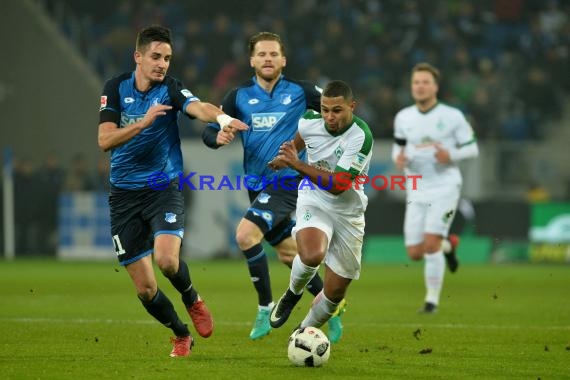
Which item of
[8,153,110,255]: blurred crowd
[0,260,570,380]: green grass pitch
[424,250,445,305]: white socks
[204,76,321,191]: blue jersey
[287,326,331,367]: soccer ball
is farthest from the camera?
[8,153,110,255]: blurred crowd

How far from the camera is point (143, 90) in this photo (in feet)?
26.8

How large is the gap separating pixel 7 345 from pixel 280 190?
2.67 meters

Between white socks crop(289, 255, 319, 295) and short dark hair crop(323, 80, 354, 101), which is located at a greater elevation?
short dark hair crop(323, 80, 354, 101)

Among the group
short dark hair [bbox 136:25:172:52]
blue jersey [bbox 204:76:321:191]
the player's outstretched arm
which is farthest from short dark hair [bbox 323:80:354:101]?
blue jersey [bbox 204:76:321:191]

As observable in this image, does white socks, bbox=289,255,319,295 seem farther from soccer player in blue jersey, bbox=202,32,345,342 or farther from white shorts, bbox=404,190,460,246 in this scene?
white shorts, bbox=404,190,460,246

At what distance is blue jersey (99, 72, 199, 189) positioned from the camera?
809 cm

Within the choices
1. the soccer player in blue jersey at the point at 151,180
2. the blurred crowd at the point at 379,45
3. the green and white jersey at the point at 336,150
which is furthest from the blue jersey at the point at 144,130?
the blurred crowd at the point at 379,45

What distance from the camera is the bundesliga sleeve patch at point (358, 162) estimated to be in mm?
8109

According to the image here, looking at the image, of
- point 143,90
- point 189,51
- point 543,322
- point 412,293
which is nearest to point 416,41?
point 189,51

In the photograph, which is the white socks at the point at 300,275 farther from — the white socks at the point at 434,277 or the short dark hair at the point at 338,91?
the white socks at the point at 434,277

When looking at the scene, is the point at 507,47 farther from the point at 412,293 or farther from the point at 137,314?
the point at 137,314

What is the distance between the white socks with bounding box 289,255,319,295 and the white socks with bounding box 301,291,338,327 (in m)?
0.22

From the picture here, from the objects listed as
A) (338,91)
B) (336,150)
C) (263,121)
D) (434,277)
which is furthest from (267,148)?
(434,277)

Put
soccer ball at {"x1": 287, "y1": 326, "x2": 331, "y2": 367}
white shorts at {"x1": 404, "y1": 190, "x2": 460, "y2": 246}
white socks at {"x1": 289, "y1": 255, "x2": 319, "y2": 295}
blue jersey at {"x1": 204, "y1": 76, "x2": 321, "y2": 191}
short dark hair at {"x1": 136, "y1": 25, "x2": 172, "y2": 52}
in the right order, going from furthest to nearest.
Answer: white shorts at {"x1": 404, "y1": 190, "x2": 460, "y2": 246}, blue jersey at {"x1": 204, "y1": 76, "x2": 321, "y2": 191}, white socks at {"x1": 289, "y1": 255, "x2": 319, "y2": 295}, short dark hair at {"x1": 136, "y1": 25, "x2": 172, "y2": 52}, soccer ball at {"x1": 287, "y1": 326, "x2": 331, "y2": 367}
